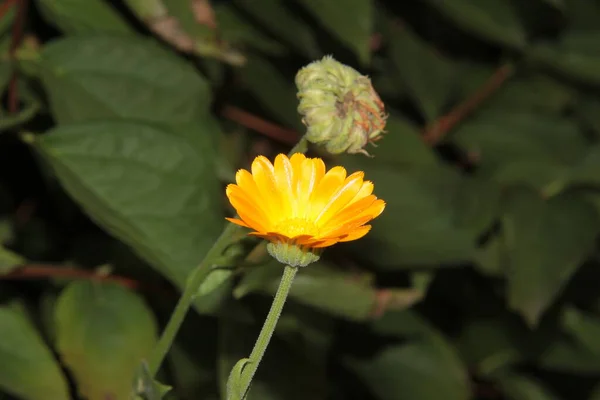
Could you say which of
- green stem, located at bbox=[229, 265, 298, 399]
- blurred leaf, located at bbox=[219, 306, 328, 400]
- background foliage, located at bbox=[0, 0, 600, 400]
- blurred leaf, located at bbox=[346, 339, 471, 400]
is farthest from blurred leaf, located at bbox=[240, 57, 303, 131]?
green stem, located at bbox=[229, 265, 298, 399]

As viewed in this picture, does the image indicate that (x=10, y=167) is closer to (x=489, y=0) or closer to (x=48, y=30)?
(x=48, y=30)

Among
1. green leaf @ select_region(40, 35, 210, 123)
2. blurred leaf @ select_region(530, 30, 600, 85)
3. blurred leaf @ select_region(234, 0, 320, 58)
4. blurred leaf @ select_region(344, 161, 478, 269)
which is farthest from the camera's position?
blurred leaf @ select_region(530, 30, 600, 85)

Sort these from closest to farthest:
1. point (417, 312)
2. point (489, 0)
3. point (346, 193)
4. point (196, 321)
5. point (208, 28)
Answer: point (346, 193)
point (208, 28)
point (196, 321)
point (489, 0)
point (417, 312)

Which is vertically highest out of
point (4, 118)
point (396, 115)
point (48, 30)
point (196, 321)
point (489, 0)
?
point (489, 0)

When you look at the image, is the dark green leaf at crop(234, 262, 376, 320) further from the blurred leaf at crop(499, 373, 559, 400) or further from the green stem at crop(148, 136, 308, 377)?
the blurred leaf at crop(499, 373, 559, 400)

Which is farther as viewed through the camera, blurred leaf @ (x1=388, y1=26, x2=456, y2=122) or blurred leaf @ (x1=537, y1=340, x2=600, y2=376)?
blurred leaf @ (x1=537, y1=340, x2=600, y2=376)

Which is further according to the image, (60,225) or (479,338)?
(479,338)

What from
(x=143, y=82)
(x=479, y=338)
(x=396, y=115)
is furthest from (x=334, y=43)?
(x=479, y=338)
